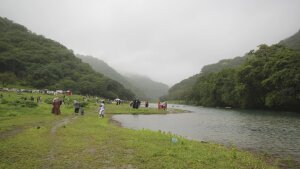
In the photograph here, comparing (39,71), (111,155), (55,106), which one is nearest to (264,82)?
(55,106)

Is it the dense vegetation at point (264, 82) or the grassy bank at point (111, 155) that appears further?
the dense vegetation at point (264, 82)

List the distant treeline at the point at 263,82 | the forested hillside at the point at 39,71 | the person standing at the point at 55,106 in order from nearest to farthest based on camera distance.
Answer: the person standing at the point at 55,106 → the distant treeline at the point at 263,82 → the forested hillside at the point at 39,71

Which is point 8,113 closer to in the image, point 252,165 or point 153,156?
point 153,156

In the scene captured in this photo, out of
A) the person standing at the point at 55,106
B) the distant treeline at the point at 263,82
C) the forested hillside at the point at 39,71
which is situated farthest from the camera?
the forested hillside at the point at 39,71

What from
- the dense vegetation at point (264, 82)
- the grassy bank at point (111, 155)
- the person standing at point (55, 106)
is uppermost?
→ the dense vegetation at point (264, 82)

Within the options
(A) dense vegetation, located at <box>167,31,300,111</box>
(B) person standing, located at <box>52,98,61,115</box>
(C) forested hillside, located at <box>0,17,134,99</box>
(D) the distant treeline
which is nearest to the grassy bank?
(B) person standing, located at <box>52,98,61,115</box>

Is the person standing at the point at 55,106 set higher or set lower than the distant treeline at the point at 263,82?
lower

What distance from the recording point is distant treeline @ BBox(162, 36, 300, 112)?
67000 mm

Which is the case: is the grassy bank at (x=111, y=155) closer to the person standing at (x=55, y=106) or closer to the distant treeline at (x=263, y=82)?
the person standing at (x=55, y=106)

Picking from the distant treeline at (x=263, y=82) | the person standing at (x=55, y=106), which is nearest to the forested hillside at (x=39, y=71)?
the distant treeline at (x=263, y=82)

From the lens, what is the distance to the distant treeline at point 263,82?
6700 centimetres

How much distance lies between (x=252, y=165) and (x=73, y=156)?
30.3ft

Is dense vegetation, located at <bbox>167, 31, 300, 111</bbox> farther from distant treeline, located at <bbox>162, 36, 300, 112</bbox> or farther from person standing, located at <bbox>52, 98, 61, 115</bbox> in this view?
person standing, located at <bbox>52, 98, 61, 115</bbox>

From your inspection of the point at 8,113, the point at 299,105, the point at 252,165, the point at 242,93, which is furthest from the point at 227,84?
the point at 252,165
